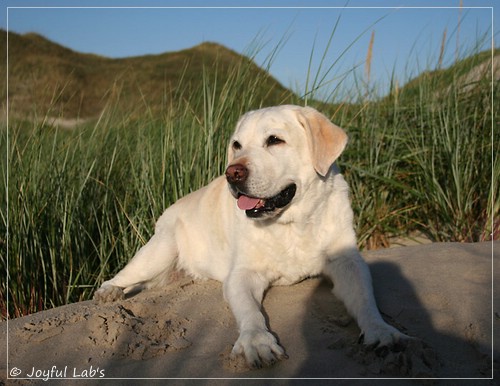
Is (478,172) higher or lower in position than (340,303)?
Answer: higher

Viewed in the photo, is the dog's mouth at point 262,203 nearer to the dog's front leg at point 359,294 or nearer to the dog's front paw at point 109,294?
the dog's front leg at point 359,294

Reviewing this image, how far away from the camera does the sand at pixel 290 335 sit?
97.8 inches

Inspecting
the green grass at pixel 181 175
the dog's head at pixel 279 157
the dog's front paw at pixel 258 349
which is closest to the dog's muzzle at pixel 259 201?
the dog's head at pixel 279 157

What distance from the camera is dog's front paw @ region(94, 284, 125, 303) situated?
3.87 m

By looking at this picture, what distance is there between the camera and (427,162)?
18.1 ft

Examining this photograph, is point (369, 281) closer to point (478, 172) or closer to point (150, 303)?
point (150, 303)

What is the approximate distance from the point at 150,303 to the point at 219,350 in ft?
2.58

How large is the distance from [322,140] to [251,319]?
3.99 feet

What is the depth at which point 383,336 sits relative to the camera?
2605 mm

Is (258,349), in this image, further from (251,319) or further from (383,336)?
(383,336)

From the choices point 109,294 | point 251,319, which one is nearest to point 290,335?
point 251,319

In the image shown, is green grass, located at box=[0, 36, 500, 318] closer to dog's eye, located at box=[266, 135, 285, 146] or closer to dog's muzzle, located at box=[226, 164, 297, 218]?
dog's eye, located at box=[266, 135, 285, 146]

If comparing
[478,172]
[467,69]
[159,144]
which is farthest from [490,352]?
[467,69]

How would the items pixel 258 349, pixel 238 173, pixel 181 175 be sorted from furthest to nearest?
pixel 181 175 → pixel 238 173 → pixel 258 349
